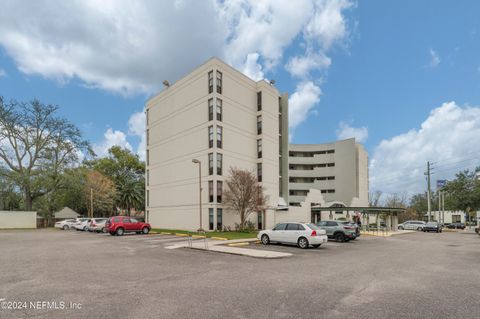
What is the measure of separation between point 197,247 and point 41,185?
41.0 meters

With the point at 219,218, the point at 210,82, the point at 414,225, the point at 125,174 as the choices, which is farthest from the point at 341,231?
the point at 125,174

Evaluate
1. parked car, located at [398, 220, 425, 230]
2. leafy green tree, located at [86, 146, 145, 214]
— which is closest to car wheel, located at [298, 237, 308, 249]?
parked car, located at [398, 220, 425, 230]

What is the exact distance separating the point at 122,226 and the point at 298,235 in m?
17.1

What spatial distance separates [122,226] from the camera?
94.9ft

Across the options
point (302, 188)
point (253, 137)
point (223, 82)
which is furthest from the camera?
point (302, 188)

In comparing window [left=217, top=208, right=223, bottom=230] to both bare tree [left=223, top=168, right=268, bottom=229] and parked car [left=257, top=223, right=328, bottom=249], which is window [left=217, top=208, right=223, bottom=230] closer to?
bare tree [left=223, top=168, right=268, bottom=229]

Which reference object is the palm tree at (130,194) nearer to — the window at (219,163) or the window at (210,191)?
the window at (210,191)

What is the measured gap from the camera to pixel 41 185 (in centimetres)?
4869

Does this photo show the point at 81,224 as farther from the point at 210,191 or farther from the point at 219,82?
the point at 219,82

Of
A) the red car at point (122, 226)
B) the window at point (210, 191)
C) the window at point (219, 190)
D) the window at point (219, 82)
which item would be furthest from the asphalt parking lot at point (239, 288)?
the window at point (219, 82)

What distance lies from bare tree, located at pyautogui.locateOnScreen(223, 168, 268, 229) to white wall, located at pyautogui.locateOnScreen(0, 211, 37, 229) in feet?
107

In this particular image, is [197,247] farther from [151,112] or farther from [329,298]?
[151,112]

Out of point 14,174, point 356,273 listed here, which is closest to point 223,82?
point 356,273

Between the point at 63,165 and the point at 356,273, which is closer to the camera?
the point at 356,273
